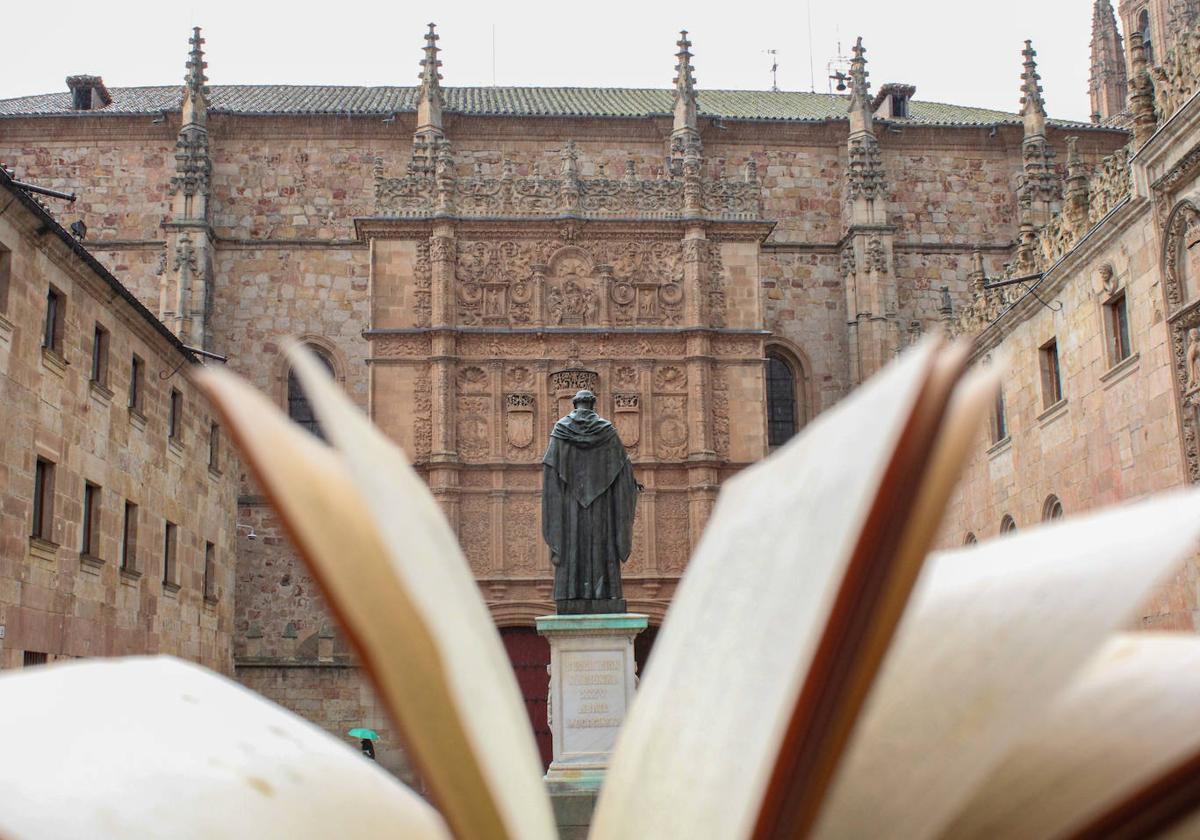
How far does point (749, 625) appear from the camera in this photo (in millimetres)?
602

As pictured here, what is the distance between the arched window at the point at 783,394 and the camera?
102 feet

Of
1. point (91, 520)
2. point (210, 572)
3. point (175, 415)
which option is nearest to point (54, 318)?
point (91, 520)

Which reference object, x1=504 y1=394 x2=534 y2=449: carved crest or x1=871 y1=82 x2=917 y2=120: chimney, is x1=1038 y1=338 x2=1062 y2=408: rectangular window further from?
x1=871 y1=82 x2=917 y2=120: chimney

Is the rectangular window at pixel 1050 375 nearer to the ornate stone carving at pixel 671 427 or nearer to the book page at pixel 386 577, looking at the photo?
the ornate stone carving at pixel 671 427

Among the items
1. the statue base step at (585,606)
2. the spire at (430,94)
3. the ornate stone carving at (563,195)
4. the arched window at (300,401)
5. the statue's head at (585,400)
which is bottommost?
the statue base step at (585,606)

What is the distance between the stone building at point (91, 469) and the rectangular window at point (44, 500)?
0.06 ft

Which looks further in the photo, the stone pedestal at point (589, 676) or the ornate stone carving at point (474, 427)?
the ornate stone carving at point (474, 427)

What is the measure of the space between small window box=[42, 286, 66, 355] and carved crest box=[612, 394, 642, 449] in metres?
11.6

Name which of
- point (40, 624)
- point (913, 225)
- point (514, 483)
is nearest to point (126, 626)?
point (40, 624)

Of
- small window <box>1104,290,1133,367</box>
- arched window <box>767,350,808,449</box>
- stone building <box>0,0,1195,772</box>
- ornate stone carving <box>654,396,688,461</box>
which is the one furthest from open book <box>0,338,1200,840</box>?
arched window <box>767,350,808,449</box>

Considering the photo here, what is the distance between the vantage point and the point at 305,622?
91.6 feet

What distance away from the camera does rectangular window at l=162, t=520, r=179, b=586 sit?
21.4 meters

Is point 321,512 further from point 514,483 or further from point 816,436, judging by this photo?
point 514,483

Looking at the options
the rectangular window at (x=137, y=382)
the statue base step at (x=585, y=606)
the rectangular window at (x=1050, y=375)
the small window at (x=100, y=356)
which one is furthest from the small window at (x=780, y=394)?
the statue base step at (x=585, y=606)
